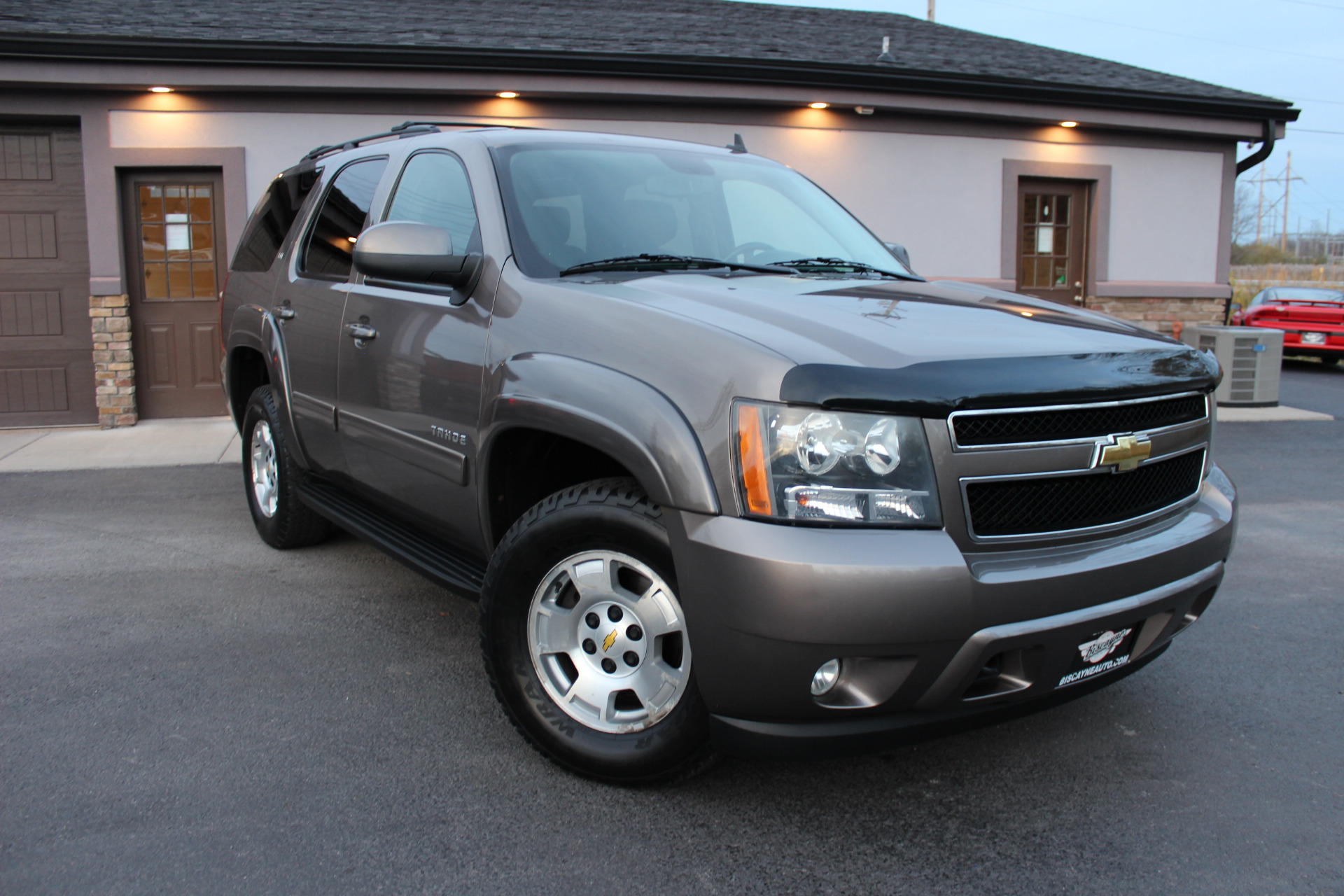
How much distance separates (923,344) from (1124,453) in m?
0.58

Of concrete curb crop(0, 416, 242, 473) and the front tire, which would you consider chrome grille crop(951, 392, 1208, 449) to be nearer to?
the front tire

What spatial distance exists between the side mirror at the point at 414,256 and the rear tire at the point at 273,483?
1762 mm

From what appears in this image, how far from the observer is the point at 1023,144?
1184cm

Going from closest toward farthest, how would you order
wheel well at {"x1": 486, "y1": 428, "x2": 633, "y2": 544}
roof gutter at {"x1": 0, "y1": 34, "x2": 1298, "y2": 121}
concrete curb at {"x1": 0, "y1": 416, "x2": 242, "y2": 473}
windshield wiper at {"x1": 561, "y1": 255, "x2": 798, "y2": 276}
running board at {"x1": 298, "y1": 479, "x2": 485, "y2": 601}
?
wheel well at {"x1": 486, "y1": 428, "x2": 633, "y2": 544}, windshield wiper at {"x1": 561, "y1": 255, "x2": 798, "y2": 276}, running board at {"x1": 298, "y1": 479, "x2": 485, "y2": 601}, concrete curb at {"x1": 0, "y1": 416, "x2": 242, "y2": 473}, roof gutter at {"x1": 0, "y1": 34, "x2": 1298, "y2": 121}

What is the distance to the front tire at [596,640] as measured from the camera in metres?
2.60

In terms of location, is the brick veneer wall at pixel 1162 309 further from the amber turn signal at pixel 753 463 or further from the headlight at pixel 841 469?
the amber turn signal at pixel 753 463

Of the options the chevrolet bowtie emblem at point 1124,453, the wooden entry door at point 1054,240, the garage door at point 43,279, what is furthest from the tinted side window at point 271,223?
the wooden entry door at point 1054,240

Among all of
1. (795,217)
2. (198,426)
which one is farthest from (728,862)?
(198,426)

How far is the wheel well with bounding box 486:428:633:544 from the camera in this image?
307 centimetres

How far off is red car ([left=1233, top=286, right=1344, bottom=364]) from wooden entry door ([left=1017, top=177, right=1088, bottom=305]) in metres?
5.92

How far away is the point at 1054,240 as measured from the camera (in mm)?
12398

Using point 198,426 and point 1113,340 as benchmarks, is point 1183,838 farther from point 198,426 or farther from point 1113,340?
point 198,426

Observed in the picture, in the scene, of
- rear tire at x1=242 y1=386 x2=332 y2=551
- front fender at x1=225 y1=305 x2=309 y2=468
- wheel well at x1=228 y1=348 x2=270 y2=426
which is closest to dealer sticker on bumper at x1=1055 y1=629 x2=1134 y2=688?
front fender at x1=225 y1=305 x2=309 y2=468

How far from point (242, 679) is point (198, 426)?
669 cm
